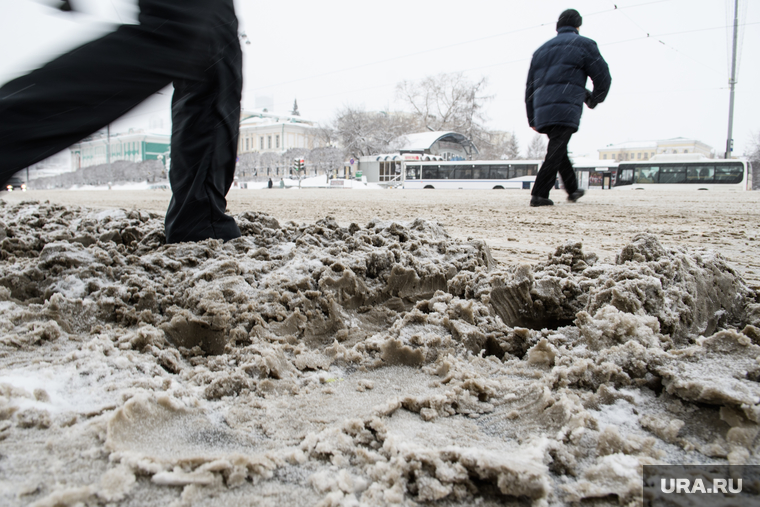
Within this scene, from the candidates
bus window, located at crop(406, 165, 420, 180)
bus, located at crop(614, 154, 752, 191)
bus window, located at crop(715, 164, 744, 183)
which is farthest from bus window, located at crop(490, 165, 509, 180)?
bus window, located at crop(715, 164, 744, 183)

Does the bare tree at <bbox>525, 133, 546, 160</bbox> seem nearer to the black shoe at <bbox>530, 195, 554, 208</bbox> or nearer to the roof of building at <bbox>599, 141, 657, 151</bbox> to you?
the roof of building at <bbox>599, 141, 657, 151</bbox>

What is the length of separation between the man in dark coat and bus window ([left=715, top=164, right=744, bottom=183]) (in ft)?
73.6

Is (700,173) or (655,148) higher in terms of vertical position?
(655,148)

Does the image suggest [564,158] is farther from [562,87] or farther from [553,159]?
[562,87]

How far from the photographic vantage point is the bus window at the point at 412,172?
3121 cm

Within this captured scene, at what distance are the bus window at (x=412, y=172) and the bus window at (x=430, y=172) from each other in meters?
0.51

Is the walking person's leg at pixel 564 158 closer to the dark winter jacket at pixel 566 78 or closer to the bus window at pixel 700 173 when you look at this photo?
the dark winter jacket at pixel 566 78

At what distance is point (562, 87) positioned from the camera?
19.1ft

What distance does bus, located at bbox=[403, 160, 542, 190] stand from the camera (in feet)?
93.1

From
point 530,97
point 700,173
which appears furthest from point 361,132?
point 530,97

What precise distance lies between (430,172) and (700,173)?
14920 millimetres

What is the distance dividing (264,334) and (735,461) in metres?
1.17

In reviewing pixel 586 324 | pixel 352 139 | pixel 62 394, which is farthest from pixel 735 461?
pixel 352 139

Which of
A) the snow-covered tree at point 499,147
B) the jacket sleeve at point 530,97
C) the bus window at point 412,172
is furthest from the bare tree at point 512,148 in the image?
the jacket sleeve at point 530,97
